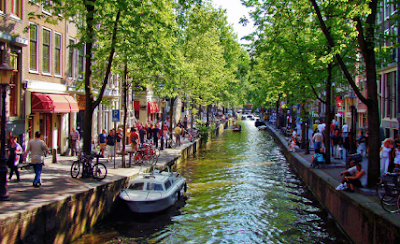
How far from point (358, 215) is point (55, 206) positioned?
808cm

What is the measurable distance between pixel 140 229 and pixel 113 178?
9.46ft

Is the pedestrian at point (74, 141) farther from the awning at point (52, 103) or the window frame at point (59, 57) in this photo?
the window frame at point (59, 57)

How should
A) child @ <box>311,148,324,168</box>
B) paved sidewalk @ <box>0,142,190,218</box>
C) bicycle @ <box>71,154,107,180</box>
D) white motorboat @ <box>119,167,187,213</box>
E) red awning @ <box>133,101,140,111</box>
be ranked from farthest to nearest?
red awning @ <box>133,101,140,111</box> < child @ <box>311,148,324,168</box> < bicycle @ <box>71,154,107,180</box> < white motorboat @ <box>119,167,187,213</box> < paved sidewalk @ <box>0,142,190,218</box>

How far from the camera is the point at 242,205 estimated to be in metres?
16.4

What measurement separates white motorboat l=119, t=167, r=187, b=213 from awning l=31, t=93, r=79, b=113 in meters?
7.55

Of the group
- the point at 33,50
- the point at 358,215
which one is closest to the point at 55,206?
the point at 358,215

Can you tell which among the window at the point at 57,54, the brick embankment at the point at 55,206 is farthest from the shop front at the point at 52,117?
the brick embankment at the point at 55,206

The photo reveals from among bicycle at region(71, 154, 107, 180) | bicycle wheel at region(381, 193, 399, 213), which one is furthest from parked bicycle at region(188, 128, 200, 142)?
bicycle wheel at region(381, 193, 399, 213)

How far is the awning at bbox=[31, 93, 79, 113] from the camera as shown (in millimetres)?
19562

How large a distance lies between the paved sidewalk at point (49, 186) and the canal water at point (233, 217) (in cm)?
142

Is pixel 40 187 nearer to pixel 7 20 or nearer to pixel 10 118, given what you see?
pixel 10 118

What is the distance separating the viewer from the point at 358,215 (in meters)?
10.8

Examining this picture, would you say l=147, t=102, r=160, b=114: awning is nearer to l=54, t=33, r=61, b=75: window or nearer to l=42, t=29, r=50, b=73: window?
l=54, t=33, r=61, b=75: window

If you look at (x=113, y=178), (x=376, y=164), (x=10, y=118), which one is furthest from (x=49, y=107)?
(x=376, y=164)
